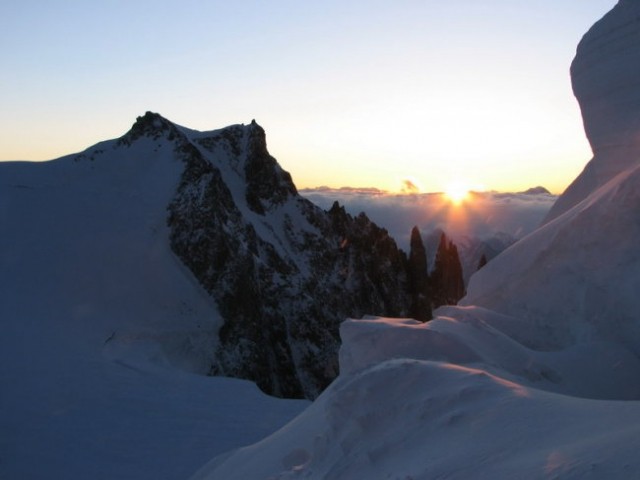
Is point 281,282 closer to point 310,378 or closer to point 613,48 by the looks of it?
point 310,378

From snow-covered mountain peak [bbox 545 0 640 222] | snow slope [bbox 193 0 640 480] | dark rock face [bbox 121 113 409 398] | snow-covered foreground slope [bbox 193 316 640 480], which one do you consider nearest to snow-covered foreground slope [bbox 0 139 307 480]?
dark rock face [bbox 121 113 409 398]

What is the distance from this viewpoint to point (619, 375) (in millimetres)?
13438

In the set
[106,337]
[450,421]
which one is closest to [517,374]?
[450,421]

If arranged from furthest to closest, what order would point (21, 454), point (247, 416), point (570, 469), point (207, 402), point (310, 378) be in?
1. point (310, 378)
2. point (207, 402)
3. point (247, 416)
4. point (21, 454)
5. point (570, 469)

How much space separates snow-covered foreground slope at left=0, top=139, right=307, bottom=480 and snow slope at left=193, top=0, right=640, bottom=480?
490 cm

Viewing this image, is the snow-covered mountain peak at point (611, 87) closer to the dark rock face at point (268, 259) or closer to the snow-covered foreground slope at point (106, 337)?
the snow-covered foreground slope at point (106, 337)

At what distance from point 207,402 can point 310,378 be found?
25.1 meters

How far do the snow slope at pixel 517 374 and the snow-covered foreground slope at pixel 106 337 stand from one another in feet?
16.1

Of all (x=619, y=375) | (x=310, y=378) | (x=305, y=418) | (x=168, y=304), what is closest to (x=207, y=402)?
(x=305, y=418)

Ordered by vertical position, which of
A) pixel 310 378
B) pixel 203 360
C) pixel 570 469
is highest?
pixel 570 469

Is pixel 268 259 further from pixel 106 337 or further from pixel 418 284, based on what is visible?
pixel 418 284

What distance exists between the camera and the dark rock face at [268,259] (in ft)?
123

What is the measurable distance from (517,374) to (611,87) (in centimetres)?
1460

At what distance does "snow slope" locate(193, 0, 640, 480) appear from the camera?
20.9ft
